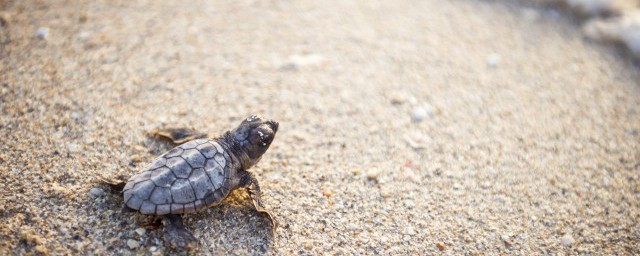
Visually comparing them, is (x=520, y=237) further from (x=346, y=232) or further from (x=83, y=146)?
(x=83, y=146)

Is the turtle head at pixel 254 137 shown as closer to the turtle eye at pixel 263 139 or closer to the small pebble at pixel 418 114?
the turtle eye at pixel 263 139

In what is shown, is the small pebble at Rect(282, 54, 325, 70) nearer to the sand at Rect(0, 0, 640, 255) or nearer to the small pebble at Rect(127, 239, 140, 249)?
the sand at Rect(0, 0, 640, 255)

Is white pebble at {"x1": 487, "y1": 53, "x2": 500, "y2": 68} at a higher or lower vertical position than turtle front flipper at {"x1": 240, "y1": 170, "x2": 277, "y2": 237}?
lower

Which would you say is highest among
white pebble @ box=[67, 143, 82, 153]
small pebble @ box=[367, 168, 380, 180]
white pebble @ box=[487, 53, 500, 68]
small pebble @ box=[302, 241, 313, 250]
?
white pebble @ box=[67, 143, 82, 153]

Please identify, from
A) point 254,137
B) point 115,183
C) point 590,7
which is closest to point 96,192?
point 115,183

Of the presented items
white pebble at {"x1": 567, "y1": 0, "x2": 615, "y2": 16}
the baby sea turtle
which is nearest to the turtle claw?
the baby sea turtle

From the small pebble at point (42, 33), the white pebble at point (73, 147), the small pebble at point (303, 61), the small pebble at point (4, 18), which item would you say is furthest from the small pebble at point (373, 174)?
the small pebble at point (4, 18)
